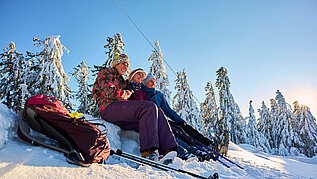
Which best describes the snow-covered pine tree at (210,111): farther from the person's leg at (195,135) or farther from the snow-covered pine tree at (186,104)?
the person's leg at (195,135)

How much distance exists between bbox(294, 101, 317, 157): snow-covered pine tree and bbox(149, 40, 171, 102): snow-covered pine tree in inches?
769

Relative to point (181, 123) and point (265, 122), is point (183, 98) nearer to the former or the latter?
point (181, 123)

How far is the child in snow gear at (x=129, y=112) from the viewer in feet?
8.46

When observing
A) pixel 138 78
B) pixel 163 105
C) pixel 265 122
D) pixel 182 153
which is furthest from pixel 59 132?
pixel 265 122

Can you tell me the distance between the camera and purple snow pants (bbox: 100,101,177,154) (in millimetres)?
2545

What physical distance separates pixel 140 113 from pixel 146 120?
0.61 ft

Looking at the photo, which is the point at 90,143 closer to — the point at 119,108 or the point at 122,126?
the point at 119,108

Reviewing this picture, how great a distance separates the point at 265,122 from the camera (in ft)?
94.6

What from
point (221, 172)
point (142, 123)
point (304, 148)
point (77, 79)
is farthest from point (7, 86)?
point (304, 148)

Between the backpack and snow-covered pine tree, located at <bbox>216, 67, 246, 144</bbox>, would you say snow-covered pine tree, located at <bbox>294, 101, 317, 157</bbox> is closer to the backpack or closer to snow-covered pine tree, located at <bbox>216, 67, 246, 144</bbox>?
snow-covered pine tree, located at <bbox>216, 67, 246, 144</bbox>

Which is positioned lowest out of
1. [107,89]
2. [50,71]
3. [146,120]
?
[146,120]

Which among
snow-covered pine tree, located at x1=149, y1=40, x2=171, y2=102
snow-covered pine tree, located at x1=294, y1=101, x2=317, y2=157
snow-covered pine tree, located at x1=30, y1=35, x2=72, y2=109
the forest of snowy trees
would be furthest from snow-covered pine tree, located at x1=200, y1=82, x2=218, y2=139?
snow-covered pine tree, located at x1=30, y1=35, x2=72, y2=109

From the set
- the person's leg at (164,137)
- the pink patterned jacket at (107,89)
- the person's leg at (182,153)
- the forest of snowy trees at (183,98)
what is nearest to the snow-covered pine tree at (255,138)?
the forest of snowy trees at (183,98)

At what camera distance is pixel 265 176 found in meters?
2.55
